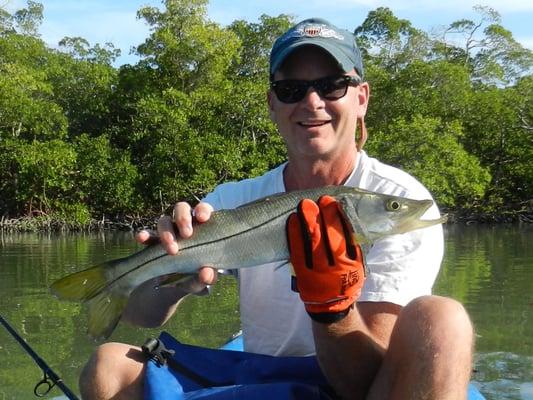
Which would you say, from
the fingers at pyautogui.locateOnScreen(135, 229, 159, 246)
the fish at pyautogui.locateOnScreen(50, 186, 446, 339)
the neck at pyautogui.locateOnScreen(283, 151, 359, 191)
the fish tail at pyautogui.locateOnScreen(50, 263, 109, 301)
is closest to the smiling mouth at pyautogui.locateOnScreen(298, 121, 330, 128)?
the neck at pyautogui.locateOnScreen(283, 151, 359, 191)

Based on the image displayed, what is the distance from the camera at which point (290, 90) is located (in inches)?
111

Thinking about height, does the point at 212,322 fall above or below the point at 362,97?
below

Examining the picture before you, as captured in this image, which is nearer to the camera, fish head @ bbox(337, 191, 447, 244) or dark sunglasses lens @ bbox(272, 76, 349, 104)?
fish head @ bbox(337, 191, 447, 244)

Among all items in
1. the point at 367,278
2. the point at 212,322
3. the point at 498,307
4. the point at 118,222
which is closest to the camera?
the point at 367,278

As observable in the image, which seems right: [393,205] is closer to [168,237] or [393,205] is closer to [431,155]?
[168,237]

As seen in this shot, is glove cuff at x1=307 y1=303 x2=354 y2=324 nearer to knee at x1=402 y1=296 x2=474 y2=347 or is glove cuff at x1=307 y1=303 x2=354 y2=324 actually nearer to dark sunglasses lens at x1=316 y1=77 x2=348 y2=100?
knee at x1=402 y1=296 x2=474 y2=347

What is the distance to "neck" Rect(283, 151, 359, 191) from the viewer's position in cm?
288

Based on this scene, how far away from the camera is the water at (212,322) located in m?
4.94

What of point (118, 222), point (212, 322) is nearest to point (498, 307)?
point (212, 322)

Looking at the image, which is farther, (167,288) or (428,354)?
(167,288)

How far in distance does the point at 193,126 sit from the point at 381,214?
3070 centimetres

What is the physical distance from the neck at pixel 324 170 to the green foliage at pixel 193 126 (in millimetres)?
26638

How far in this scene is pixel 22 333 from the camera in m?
6.62

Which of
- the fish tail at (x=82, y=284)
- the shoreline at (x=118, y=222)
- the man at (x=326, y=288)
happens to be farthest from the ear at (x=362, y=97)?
the shoreline at (x=118, y=222)
